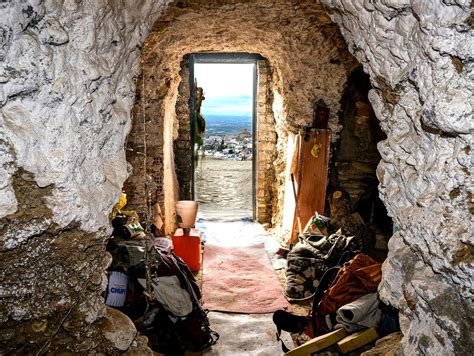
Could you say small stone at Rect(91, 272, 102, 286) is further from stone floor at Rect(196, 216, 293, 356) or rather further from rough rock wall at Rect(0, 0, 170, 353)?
stone floor at Rect(196, 216, 293, 356)

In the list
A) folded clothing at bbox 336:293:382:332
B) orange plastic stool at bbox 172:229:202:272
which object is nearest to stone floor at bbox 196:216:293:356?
folded clothing at bbox 336:293:382:332

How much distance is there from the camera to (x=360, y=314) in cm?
322

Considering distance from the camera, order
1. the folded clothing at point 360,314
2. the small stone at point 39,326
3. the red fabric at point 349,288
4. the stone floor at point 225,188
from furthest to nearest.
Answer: the stone floor at point 225,188 → the red fabric at point 349,288 → the folded clothing at point 360,314 → the small stone at point 39,326

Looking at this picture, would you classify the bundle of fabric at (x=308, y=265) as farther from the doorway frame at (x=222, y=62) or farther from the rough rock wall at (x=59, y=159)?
the doorway frame at (x=222, y=62)

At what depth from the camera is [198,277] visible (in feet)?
18.0

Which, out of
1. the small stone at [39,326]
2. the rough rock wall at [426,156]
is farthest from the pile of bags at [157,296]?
the rough rock wall at [426,156]

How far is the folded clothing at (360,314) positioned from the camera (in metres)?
3.21

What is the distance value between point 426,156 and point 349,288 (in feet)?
A: 7.10

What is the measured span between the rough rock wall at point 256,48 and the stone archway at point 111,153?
213 centimetres

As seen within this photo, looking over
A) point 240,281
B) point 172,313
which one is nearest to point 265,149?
point 240,281

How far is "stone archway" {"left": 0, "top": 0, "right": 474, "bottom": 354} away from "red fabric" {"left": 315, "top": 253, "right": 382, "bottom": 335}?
1524 mm

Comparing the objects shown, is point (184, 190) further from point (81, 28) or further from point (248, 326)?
point (81, 28)

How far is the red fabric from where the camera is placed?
3539 mm

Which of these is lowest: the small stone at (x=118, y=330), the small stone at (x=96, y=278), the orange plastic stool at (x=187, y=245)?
the orange plastic stool at (x=187, y=245)
